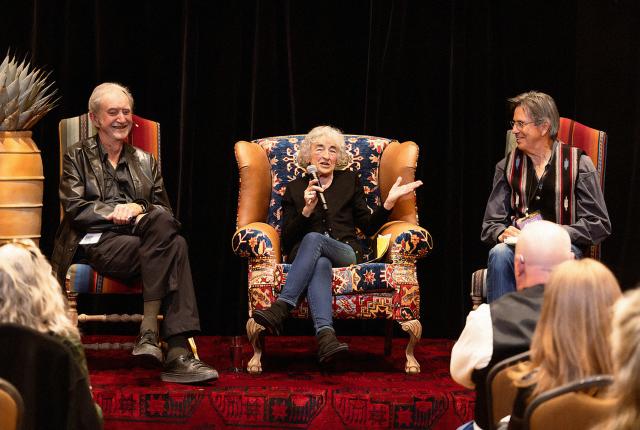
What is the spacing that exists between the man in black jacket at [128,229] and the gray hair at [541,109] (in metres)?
1.72

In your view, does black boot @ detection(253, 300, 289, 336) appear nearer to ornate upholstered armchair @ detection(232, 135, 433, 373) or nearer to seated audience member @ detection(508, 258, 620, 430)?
ornate upholstered armchair @ detection(232, 135, 433, 373)

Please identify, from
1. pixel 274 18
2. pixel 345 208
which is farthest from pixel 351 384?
pixel 274 18

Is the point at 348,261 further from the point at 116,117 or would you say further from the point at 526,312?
the point at 526,312

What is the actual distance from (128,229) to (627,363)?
319 centimetres

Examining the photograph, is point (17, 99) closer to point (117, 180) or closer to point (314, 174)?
point (117, 180)

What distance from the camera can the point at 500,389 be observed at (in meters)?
2.35

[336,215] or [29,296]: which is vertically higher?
[336,215]

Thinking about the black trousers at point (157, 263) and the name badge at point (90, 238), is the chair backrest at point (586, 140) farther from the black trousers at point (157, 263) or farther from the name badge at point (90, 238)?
the name badge at point (90, 238)

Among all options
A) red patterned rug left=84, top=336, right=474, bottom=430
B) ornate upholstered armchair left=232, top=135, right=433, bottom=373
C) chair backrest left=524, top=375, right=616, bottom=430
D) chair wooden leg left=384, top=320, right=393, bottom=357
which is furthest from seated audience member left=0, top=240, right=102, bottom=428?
chair wooden leg left=384, top=320, right=393, bottom=357

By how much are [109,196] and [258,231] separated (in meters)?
0.74

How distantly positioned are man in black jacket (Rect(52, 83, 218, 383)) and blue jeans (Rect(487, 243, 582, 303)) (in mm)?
1279

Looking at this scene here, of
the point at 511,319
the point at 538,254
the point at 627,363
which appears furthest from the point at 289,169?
the point at 627,363

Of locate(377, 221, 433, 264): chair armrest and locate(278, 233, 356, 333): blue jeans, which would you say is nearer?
locate(278, 233, 356, 333): blue jeans

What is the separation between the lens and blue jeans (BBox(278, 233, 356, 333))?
450 cm
